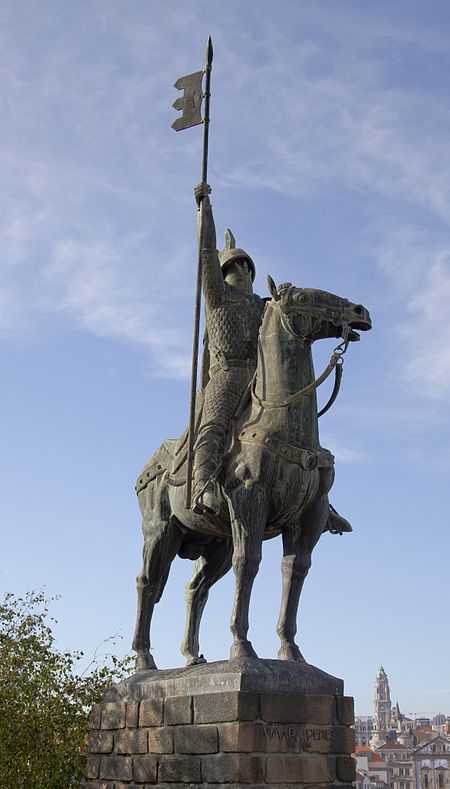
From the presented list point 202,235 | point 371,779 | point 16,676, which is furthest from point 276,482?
point 371,779

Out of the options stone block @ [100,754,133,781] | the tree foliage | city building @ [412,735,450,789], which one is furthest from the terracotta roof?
stone block @ [100,754,133,781]

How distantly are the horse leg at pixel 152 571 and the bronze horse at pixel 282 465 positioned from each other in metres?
0.31

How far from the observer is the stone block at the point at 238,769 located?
8.38m

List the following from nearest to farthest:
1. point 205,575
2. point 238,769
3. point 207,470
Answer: point 238,769 < point 207,470 < point 205,575

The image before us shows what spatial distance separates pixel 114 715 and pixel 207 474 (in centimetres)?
264

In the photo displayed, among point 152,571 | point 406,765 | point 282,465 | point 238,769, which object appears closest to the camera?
point 238,769

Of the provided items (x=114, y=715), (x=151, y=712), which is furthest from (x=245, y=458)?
(x=114, y=715)

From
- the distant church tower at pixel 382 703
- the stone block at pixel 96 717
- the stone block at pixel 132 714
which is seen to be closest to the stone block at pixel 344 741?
the stone block at pixel 132 714

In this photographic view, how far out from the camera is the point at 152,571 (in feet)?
35.9

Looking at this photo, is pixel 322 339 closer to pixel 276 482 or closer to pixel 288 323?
pixel 288 323

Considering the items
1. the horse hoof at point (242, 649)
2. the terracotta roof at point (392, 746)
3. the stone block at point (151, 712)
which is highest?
the terracotta roof at point (392, 746)

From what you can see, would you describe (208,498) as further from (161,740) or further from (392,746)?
(392,746)

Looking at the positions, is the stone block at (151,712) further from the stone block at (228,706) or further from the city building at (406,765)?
the city building at (406,765)

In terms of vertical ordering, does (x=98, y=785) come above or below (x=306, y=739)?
below
